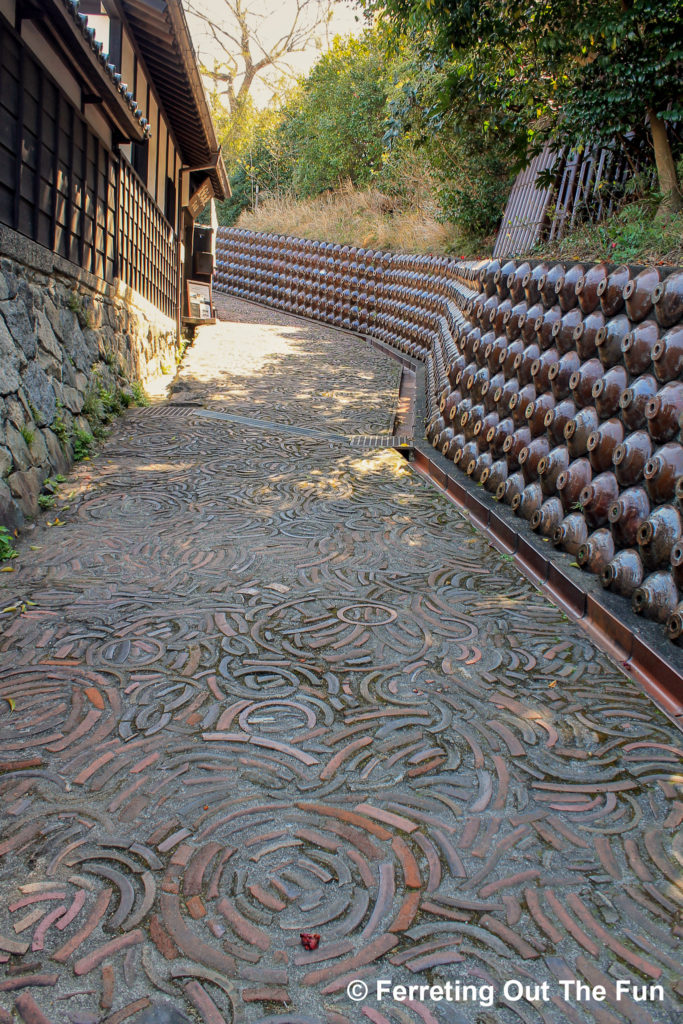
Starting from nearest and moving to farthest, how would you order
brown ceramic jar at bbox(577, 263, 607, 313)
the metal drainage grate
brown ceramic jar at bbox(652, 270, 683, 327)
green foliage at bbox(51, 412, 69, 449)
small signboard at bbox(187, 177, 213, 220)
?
brown ceramic jar at bbox(652, 270, 683, 327) < brown ceramic jar at bbox(577, 263, 607, 313) < green foliage at bbox(51, 412, 69, 449) < the metal drainage grate < small signboard at bbox(187, 177, 213, 220)

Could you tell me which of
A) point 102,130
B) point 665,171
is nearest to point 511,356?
point 665,171

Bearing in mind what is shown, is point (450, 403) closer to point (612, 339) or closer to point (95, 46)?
point (612, 339)

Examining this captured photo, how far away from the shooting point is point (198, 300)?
15453 mm

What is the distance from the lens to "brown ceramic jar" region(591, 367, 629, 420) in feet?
13.4

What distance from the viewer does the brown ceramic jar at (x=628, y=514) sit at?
12.1 ft

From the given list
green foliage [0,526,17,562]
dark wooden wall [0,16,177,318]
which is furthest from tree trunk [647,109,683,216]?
green foliage [0,526,17,562]

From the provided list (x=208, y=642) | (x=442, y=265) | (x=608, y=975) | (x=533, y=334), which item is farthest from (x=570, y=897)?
(x=442, y=265)

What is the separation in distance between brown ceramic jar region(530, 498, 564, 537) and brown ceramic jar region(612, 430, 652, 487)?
682 mm

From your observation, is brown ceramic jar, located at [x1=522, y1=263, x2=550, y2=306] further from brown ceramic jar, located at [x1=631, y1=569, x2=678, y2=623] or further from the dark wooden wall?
the dark wooden wall

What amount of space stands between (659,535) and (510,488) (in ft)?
6.41

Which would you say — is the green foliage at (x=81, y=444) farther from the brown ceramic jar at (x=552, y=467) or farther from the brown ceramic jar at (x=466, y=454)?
the brown ceramic jar at (x=552, y=467)

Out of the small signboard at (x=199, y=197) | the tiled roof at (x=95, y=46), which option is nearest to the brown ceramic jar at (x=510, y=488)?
the tiled roof at (x=95, y=46)

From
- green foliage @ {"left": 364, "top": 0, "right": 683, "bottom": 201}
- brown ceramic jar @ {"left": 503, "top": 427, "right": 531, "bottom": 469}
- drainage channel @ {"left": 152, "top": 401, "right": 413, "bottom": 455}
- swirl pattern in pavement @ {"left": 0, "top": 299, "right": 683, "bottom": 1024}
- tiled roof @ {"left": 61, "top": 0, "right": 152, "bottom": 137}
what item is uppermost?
green foliage @ {"left": 364, "top": 0, "right": 683, "bottom": 201}

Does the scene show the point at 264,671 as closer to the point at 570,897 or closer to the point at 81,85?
the point at 570,897
